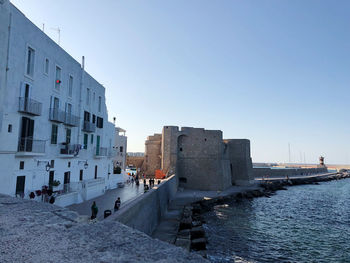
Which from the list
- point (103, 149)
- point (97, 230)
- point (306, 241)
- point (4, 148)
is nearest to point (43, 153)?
point (4, 148)

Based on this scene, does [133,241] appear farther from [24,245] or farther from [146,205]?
[146,205]

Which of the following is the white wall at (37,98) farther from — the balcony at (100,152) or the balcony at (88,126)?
the balcony at (100,152)

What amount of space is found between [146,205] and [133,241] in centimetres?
1175

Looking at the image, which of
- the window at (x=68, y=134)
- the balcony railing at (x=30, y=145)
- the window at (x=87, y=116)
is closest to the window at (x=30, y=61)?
the balcony railing at (x=30, y=145)

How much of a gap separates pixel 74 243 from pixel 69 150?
13.9 m

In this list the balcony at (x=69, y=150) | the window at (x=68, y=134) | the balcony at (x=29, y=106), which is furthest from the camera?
the window at (x=68, y=134)

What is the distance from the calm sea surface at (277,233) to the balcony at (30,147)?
11475 millimetres

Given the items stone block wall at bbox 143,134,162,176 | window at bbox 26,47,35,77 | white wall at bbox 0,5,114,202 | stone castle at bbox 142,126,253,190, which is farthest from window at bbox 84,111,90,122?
stone block wall at bbox 143,134,162,176

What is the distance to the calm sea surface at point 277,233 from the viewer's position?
14.7 m

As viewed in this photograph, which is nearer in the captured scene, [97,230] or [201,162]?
[97,230]

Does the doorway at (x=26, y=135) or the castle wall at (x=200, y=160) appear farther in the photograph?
the castle wall at (x=200, y=160)

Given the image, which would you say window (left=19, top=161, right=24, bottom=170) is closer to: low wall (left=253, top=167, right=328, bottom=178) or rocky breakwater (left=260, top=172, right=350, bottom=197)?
rocky breakwater (left=260, top=172, right=350, bottom=197)

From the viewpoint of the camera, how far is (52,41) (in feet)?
47.9

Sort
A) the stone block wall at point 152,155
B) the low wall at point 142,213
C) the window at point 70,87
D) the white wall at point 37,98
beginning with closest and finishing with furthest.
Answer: the low wall at point 142,213
the white wall at point 37,98
the window at point 70,87
the stone block wall at point 152,155
